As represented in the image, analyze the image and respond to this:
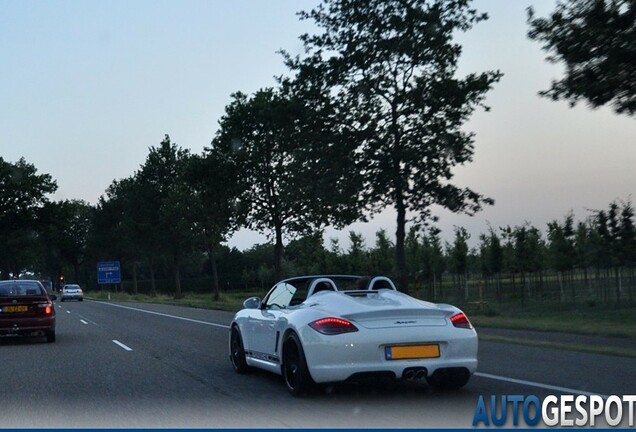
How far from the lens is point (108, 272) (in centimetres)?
8494

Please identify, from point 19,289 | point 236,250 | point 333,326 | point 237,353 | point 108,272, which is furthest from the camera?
point 236,250

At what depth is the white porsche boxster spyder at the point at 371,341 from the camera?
9086 mm

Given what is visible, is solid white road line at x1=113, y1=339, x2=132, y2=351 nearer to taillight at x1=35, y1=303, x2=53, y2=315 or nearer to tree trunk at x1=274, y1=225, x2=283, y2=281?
taillight at x1=35, y1=303, x2=53, y2=315

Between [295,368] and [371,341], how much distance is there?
3.80ft

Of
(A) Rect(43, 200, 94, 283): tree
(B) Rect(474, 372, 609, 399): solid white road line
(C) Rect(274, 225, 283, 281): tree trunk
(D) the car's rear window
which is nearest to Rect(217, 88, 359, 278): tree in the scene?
(C) Rect(274, 225, 283, 281): tree trunk

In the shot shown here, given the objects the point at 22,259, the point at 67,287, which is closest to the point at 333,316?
the point at 67,287

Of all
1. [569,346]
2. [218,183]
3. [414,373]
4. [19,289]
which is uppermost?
[218,183]

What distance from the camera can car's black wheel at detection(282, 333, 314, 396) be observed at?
947 cm

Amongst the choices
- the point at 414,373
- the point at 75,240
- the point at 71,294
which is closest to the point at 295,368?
the point at 414,373

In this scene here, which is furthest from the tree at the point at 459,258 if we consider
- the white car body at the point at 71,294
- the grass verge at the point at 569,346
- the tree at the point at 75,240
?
the tree at the point at 75,240

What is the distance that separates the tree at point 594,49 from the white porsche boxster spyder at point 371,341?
5.53m

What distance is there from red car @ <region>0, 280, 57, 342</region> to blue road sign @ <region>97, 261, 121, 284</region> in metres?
66.2

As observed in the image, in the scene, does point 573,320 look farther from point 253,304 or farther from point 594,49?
point 253,304

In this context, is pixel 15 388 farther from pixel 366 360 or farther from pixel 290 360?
pixel 366 360
